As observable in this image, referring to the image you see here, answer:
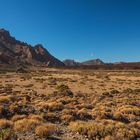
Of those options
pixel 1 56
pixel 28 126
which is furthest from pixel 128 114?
pixel 1 56

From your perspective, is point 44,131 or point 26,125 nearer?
point 44,131

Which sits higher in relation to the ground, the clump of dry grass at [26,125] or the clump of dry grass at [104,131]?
the clump of dry grass at [26,125]

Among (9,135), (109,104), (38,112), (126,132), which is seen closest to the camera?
(9,135)

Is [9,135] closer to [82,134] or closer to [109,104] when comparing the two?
[82,134]

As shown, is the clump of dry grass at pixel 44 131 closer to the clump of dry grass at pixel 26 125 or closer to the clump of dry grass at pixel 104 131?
the clump of dry grass at pixel 26 125

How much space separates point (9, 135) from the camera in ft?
34.7

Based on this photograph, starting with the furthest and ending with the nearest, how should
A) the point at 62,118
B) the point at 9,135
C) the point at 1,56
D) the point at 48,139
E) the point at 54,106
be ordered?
the point at 1,56 < the point at 54,106 < the point at 62,118 < the point at 48,139 < the point at 9,135

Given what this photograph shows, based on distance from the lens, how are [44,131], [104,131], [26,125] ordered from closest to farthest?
[44,131]
[104,131]
[26,125]

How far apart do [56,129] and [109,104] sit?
9934 millimetres

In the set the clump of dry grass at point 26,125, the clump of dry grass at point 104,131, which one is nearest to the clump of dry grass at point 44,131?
the clump of dry grass at point 26,125

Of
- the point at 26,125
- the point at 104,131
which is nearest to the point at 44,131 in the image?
the point at 26,125

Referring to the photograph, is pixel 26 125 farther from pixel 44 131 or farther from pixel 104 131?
pixel 104 131

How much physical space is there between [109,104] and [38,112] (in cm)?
698

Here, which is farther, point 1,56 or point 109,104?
point 1,56
